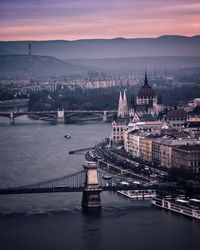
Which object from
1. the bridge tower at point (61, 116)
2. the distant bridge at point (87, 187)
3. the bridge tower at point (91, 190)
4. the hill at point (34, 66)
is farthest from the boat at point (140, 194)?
the hill at point (34, 66)

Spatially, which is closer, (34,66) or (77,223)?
(77,223)

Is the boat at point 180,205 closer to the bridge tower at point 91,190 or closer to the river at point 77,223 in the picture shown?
the river at point 77,223

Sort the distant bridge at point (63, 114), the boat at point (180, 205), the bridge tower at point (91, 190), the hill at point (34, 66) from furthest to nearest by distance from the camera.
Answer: the hill at point (34, 66) → the distant bridge at point (63, 114) → the bridge tower at point (91, 190) → the boat at point (180, 205)

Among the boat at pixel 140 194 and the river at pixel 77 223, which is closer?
the river at pixel 77 223

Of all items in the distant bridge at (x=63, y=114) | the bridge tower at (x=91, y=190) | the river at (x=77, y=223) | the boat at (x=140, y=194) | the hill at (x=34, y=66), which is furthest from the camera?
the hill at (x=34, y=66)

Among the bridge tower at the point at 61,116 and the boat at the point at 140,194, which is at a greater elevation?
the boat at the point at 140,194

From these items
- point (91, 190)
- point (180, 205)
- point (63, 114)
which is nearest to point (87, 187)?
point (91, 190)

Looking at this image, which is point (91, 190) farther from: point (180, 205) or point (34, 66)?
point (34, 66)
